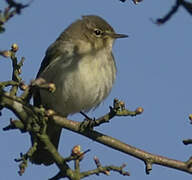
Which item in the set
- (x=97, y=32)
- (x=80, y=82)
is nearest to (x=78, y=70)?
(x=80, y=82)

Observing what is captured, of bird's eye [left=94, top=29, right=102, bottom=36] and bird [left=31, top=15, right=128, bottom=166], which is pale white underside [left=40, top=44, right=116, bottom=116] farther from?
bird's eye [left=94, top=29, right=102, bottom=36]

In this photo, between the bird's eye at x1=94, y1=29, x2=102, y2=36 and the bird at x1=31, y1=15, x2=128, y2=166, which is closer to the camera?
the bird at x1=31, y1=15, x2=128, y2=166

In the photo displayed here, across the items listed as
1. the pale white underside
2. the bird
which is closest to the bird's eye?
the bird

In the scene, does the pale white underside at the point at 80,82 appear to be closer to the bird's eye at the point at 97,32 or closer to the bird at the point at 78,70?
the bird at the point at 78,70

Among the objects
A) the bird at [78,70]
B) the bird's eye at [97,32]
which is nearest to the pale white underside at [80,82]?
the bird at [78,70]

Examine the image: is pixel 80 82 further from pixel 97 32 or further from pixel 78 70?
pixel 97 32

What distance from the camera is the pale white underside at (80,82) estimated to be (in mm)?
5977

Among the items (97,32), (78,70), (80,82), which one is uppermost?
(97,32)

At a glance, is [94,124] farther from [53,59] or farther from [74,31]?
[74,31]

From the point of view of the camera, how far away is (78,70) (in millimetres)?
5941

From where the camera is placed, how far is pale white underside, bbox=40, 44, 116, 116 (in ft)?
19.6

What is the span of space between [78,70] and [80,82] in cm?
18

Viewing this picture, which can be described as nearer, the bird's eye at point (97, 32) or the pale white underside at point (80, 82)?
the pale white underside at point (80, 82)

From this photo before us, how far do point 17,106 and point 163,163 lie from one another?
1629mm
